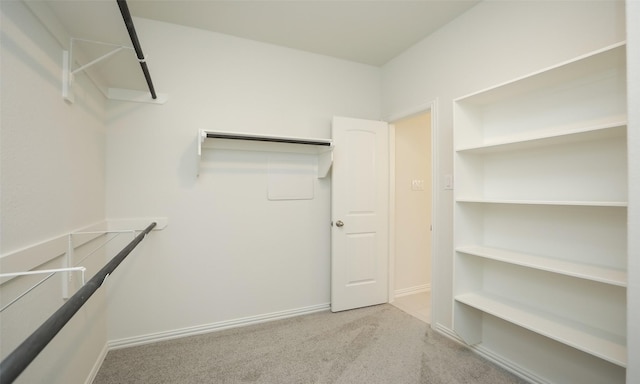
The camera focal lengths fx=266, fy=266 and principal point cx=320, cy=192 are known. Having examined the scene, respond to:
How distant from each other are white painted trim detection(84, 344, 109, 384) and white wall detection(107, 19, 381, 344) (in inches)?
4.6

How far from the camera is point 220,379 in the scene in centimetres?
174

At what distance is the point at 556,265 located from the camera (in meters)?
1.47

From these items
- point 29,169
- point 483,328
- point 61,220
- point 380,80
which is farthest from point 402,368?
point 380,80

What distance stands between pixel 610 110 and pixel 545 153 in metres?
0.35

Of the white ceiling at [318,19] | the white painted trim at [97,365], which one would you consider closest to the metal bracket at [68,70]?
the white ceiling at [318,19]

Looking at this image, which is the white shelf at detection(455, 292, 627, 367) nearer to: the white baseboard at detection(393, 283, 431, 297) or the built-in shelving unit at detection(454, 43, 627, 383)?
the built-in shelving unit at detection(454, 43, 627, 383)

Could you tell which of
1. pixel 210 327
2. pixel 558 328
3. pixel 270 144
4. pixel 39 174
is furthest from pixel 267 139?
pixel 558 328

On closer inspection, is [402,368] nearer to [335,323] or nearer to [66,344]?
[335,323]

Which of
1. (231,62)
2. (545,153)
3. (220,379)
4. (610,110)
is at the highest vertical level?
(231,62)

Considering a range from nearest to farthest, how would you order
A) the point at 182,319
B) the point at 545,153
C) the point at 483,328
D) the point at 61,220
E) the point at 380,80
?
the point at 61,220
the point at 545,153
the point at 483,328
the point at 182,319
the point at 380,80

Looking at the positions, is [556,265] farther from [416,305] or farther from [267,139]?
[267,139]

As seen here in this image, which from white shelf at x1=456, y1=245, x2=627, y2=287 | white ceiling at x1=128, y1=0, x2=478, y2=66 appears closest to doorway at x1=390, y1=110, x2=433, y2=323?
white ceiling at x1=128, y1=0, x2=478, y2=66

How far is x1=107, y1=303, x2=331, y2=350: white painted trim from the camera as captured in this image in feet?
6.86

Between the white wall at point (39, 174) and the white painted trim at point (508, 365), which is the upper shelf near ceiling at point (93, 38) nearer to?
the white wall at point (39, 174)
